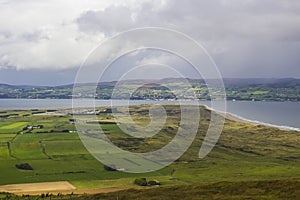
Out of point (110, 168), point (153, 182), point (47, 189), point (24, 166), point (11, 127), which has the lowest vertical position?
point (153, 182)

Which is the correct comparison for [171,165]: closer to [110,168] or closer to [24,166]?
[110,168]

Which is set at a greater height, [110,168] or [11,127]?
[11,127]

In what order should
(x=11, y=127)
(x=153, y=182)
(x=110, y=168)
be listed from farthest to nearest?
1. (x=11, y=127)
2. (x=110, y=168)
3. (x=153, y=182)

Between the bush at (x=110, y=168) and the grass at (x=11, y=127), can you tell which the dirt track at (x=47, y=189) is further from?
the grass at (x=11, y=127)

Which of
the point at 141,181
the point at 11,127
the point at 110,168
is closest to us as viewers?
the point at 141,181

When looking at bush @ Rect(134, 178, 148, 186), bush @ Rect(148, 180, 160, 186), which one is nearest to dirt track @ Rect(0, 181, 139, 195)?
bush @ Rect(134, 178, 148, 186)

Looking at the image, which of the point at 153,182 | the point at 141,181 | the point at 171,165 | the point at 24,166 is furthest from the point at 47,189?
the point at 171,165

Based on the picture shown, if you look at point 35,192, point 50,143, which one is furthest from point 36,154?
point 35,192

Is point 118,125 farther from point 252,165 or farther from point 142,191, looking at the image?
point 142,191
